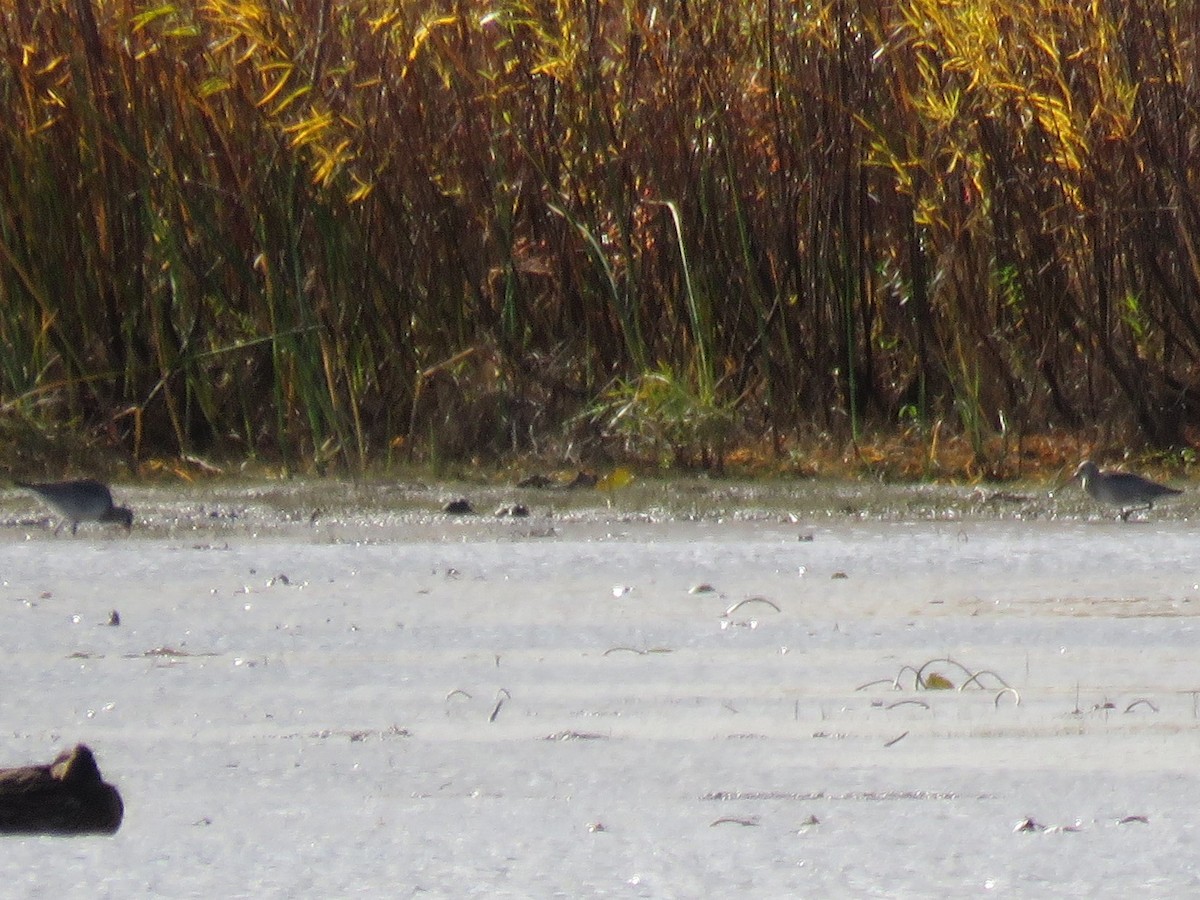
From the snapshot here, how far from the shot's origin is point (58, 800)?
239cm

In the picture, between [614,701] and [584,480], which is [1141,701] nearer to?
[614,701]

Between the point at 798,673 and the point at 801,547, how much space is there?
4.27 ft

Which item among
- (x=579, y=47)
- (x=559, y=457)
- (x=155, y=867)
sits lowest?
(x=559, y=457)

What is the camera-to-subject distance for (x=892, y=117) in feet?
20.3

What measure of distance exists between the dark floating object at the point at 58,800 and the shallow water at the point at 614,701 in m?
0.03

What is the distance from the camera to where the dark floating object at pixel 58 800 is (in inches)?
93.7

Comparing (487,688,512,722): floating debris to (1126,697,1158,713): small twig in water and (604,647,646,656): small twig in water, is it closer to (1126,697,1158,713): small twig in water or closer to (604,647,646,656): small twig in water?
(604,647,646,656): small twig in water

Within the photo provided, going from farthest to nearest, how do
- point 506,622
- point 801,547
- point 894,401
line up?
point 894,401
point 801,547
point 506,622

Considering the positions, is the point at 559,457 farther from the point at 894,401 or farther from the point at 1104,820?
the point at 1104,820

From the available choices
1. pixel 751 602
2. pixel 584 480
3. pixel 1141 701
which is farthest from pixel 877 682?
pixel 584 480

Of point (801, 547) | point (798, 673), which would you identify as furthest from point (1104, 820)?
point (801, 547)

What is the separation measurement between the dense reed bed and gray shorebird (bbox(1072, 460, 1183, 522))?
3.21ft

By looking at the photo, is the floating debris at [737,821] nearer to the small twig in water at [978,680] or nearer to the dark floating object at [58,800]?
the dark floating object at [58,800]

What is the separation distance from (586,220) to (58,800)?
397 centimetres
